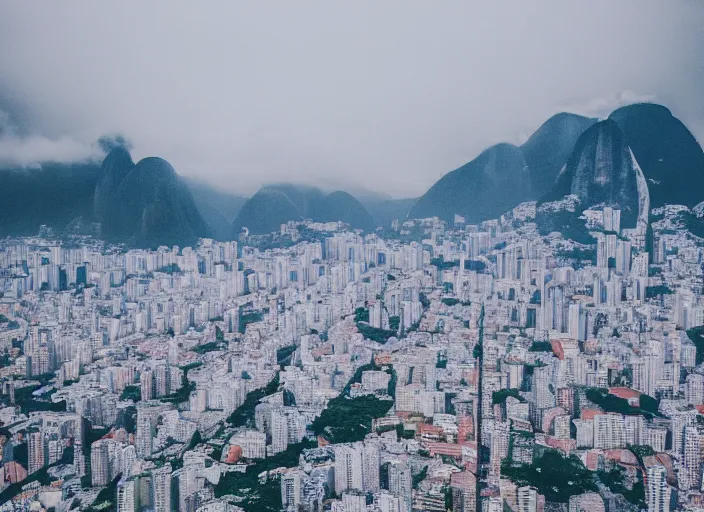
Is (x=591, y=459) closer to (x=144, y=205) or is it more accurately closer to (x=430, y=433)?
(x=430, y=433)

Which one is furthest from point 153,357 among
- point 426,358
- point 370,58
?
point 370,58

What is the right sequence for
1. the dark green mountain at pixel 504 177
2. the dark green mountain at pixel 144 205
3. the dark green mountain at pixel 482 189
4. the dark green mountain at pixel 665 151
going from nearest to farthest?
the dark green mountain at pixel 665 151 < the dark green mountain at pixel 504 177 < the dark green mountain at pixel 482 189 < the dark green mountain at pixel 144 205

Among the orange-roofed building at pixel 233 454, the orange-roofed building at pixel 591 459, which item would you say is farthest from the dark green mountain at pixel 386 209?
the orange-roofed building at pixel 591 459

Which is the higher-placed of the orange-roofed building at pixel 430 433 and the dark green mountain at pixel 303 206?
the dark green mountain at pixel 303 206

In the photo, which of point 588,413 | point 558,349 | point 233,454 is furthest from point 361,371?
point 588,413

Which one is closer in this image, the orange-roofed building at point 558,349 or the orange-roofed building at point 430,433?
the orange-roofed building at point 430,433

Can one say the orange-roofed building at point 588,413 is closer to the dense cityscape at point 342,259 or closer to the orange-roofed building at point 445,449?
the dense cityscape at point 342,259

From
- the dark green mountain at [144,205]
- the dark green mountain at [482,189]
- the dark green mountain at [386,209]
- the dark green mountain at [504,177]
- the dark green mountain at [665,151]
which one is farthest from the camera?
the dark green mountain at [144,205]
